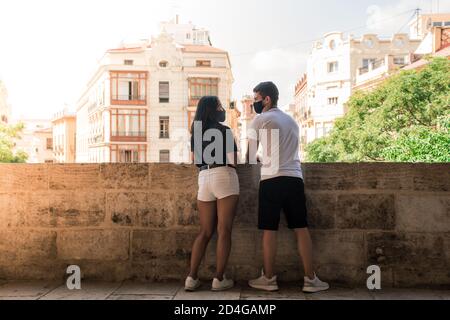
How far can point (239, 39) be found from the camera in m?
157

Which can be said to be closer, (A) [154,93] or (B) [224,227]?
(B) [224,227]

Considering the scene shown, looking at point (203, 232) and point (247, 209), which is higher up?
point (247, 209)

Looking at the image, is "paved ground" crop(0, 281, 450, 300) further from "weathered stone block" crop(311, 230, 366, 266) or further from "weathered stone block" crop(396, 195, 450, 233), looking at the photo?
"weathered stone block" crop(396, 195, 450, 233)

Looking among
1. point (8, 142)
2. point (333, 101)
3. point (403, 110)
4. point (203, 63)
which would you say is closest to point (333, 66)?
point (333, 101)

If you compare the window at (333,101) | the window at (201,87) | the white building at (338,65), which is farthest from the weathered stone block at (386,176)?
the window at (333,101)

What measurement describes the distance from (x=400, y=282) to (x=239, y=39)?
157 meters

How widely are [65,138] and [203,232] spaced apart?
9031cm

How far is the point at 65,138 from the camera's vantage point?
297 ft

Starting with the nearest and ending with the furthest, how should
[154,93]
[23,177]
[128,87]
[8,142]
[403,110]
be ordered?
[23,177]
[403,110]
[8,142]
[128,87]
[154,93]

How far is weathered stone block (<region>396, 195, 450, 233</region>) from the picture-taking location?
446cm

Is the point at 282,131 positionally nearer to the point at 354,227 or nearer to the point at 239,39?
the point at 354,227

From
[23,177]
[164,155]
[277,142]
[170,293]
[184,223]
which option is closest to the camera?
[277,142]

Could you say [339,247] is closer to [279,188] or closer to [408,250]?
[408,250]

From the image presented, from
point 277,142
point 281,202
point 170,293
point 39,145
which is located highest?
point 39,145
